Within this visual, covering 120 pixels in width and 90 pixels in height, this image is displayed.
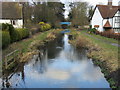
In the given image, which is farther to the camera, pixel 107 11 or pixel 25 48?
pixel 107 11

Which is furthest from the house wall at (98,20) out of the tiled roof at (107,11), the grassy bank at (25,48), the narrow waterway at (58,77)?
the narrow waterway at (58,77)

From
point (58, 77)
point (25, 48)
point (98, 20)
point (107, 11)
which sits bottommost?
point (58, 77)

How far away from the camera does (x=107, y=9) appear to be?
107 feet

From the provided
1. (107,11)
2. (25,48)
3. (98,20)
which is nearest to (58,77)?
(25,48)

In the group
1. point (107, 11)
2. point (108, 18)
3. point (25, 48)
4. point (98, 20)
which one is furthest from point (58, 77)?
point (98, 20)

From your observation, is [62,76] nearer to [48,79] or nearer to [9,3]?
[48,79]

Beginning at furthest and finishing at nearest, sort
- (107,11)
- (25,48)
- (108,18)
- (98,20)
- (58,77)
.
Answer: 1. (98,20)
2. (107,11)
3. (108,18)
4. (25,48)
5. (58,77)

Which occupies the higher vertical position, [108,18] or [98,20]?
[108,18]

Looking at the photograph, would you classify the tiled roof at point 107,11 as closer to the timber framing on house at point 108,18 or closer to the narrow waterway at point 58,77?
the timber framing on house at point 108,18

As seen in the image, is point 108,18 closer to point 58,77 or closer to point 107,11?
point 107,11

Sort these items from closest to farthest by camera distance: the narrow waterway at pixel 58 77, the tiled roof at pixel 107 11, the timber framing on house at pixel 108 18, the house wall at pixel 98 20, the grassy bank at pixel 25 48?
the narrow waterway at pixel 58 77 → the grassy bank at pixel 25 48 → the timber framing on house at pixel 108 18 → the tiled roof at pixel 107 11 → the house wall at pixel 98 20

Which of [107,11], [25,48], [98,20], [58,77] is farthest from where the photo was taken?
[98,20]

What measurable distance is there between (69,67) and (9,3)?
2462 centimetres

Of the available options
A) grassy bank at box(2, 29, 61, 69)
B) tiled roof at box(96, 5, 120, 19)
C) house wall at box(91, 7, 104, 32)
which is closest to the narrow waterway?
grassy bank at box(2, 29, 61, 69)
